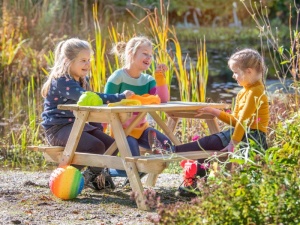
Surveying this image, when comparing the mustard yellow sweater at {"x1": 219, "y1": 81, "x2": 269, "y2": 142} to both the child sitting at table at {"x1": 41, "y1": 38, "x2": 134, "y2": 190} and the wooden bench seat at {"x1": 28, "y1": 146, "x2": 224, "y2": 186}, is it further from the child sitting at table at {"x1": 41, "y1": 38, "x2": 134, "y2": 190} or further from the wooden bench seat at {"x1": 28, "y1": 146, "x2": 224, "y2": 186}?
the child sitting at table at {"x1": 41, "y1": 38, "x2": 134, "y2": 190}

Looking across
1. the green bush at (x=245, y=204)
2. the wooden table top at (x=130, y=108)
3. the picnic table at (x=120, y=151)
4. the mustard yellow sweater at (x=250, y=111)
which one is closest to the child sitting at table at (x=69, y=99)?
the picnic table at (x=120, y=151)

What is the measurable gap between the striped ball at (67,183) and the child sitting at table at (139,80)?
0.60m

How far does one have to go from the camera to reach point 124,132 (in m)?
4.93

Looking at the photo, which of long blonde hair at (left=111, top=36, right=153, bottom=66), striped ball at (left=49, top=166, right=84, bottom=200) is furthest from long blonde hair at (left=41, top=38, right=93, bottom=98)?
striped ball at (left=49, top=166, right=84, bottom=200)

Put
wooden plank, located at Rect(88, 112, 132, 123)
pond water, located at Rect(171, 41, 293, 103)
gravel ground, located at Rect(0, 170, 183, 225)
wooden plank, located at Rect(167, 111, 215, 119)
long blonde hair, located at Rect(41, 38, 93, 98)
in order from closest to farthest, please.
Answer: gravel ground, located at Rect(0, 170, 183, 225)
wooden plank, located at Rect(88, 112, 132, 123)
long blonde hair, located at Rect(41, 38, 93, 98)
wooden plank, located at Rect(167, 111, 215, 119)
pond water, located at Rect(171, 41, 293, 103)

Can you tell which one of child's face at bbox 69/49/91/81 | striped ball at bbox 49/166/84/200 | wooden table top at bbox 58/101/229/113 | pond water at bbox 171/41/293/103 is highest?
child's face at bbox 69/49/91/81

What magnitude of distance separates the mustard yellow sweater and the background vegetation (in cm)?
12

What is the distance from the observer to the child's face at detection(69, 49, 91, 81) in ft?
17.0

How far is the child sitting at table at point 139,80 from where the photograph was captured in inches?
212

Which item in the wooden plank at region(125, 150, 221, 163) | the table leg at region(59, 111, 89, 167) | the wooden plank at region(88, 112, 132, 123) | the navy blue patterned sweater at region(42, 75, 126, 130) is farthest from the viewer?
the navy blue patterned sweater at region(42, 75, 126, 130)

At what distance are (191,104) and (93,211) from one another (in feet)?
3.32

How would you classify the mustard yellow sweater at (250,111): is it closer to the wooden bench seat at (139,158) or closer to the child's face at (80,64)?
the wooden bench seat at (139,158)

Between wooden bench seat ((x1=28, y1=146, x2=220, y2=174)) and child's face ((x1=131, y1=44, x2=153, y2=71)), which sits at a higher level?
child's face ((x1=131, y1=44, x2=153, y2=71))

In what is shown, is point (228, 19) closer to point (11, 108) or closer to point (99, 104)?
point (11, 108)
